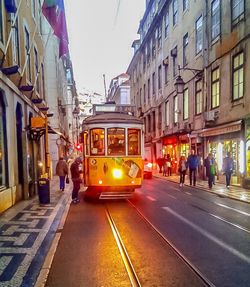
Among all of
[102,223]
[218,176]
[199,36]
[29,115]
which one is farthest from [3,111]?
[199,36]

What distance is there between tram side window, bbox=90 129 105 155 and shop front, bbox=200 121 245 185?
7.18m

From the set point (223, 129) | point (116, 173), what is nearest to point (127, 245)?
point (116, 173)

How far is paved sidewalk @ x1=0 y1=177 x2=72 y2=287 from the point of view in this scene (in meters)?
5.00

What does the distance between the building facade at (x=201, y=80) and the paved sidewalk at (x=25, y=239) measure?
9905 millimetres

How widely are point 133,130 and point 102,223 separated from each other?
509cm

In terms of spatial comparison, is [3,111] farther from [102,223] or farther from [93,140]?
[102,223]

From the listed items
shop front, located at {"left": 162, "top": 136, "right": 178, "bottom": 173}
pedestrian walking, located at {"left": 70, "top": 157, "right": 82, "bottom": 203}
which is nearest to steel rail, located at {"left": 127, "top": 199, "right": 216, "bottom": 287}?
pedestrian walking, located at {"left": 70, "top": 157, "right": 82, "bottom": 203}

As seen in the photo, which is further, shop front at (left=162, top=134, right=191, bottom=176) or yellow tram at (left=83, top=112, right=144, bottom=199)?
shop front at (left=162, top=134, right=191, bottom=176)

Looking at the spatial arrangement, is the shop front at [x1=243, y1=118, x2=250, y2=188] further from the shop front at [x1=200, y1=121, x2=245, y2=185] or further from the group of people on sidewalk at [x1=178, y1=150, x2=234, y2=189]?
the group of people on sidewalk at [x1=178, y1=150, x2=234, y2=189]

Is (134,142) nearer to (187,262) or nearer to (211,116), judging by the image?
(187,262)

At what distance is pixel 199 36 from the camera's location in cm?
2222

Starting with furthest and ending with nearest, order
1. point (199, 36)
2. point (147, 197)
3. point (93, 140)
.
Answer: point (199, 36)
point (147, 197)
point (93, 140)

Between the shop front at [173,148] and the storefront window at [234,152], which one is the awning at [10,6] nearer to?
the storefront window at [234,152]

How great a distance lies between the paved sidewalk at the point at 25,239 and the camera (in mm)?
5004
